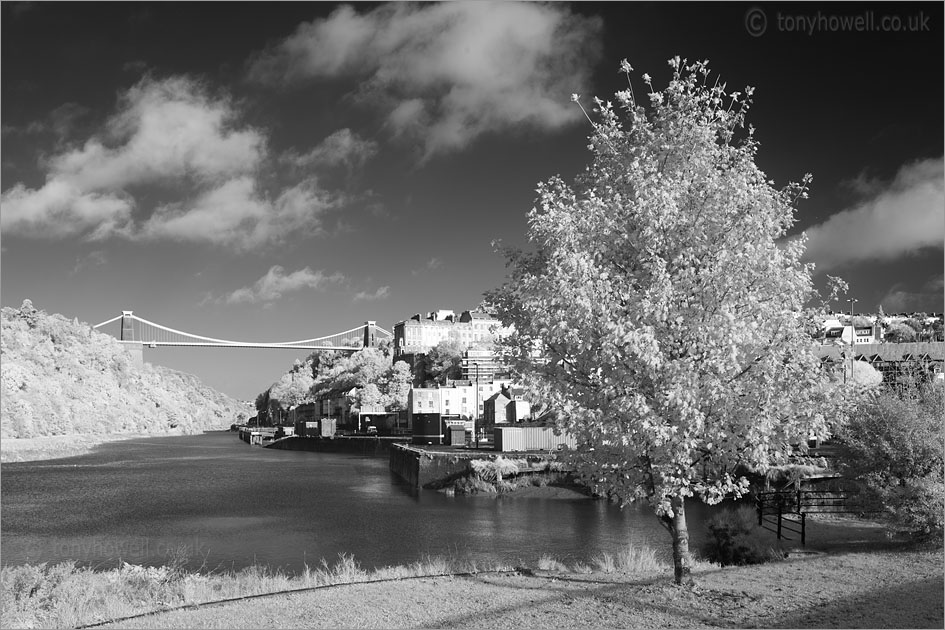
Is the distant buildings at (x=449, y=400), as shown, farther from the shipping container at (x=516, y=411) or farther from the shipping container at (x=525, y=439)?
the shipping container at (x=525, y=439)

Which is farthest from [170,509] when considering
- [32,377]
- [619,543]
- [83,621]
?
[32,377]

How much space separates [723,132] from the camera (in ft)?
42.3

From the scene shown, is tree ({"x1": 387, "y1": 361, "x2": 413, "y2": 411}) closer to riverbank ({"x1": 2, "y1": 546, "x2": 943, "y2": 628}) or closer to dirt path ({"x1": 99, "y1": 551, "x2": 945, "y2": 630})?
riverbank ({"x1": 2, "y1": 546, "x2": 943, "y2": 628})

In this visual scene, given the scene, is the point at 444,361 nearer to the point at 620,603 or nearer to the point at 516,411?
the point at 516,411

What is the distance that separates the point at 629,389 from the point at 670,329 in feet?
3.89

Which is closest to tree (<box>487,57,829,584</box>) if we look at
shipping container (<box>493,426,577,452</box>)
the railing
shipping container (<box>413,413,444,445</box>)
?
the railing

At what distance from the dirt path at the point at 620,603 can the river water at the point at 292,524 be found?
9.94 m

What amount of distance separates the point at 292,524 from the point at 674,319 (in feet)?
92.9

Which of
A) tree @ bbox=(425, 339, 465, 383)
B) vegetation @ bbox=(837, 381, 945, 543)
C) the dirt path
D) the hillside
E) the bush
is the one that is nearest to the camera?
the dirt path

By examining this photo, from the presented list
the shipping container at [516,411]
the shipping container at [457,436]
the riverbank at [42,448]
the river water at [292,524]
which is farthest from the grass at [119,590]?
the riverbank at [42,448]

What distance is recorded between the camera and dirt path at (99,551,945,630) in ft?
35.8

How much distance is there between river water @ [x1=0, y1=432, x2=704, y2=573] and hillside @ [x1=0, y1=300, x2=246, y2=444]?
2613 inches

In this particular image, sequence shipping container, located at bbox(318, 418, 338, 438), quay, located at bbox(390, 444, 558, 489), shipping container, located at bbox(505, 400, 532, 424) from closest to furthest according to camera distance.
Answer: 1. quay, located at bbox(390, 444, 558, 489)
2. shipping container, located at bbox(505, 400, 532, 424)
3. shipping container, located at bbox(318, 418, 338, 438)

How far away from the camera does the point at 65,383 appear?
144750mm
